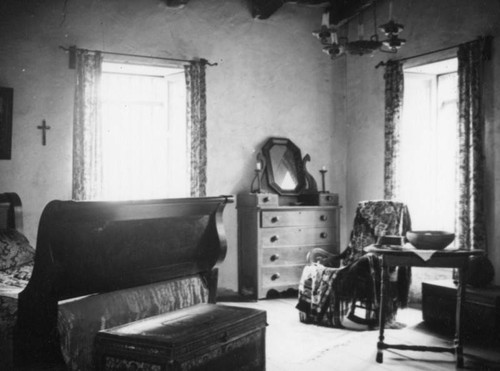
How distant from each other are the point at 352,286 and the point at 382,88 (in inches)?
125

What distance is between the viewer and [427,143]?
6.53m

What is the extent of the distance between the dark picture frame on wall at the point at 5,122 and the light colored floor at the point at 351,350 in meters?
3.44

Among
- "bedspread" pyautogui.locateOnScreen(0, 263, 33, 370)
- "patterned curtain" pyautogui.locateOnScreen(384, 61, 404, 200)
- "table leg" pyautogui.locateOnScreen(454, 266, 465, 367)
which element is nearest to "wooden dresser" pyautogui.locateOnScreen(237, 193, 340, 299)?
"patterned curtain" pyautogui.locateOnScreen(384, 61, 404, 200)

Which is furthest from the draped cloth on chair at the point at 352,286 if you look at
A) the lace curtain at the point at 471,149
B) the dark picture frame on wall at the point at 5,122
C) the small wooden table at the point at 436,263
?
the dark picture frame on wall at the point at 5,122

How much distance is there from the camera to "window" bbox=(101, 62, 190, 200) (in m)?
6.32

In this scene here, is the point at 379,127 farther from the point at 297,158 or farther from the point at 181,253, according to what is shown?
the point at 181,253

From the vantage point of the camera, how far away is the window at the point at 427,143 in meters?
6.39

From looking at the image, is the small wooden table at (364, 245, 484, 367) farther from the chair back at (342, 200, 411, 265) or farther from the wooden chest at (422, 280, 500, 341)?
the chair back at (342, 200, 411, 265)

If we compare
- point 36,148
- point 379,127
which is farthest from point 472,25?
point 36,148

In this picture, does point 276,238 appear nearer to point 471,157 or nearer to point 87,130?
point 471,157

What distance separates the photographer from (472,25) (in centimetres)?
570

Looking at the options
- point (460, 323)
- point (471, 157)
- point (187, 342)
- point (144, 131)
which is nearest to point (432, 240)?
point (460, 323)

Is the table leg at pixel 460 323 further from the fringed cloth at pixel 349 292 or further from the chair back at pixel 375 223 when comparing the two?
the chair back at pixel 375 223

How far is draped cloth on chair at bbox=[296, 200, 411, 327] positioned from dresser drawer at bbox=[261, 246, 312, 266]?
1016 millimetres
